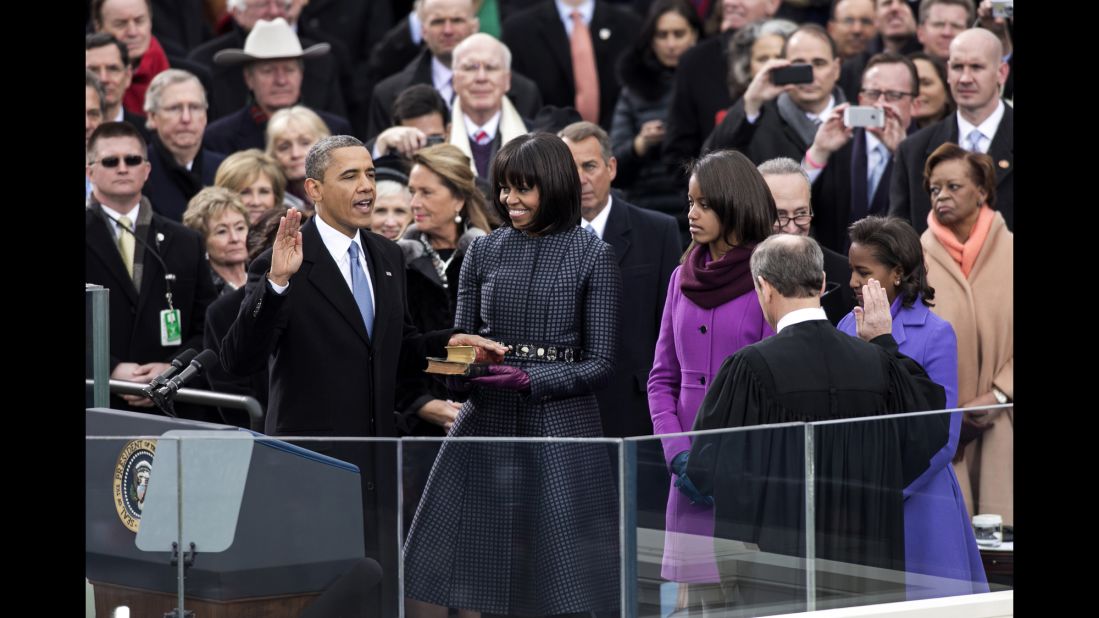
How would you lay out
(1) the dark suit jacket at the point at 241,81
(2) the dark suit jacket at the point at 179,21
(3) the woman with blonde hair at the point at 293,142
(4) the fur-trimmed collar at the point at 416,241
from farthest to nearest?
(2) the dark suit jacket at the point at 179,21
(1) the dark suit jacket at the point at 241,81
(3) the woman with blonde hair at the point at 293,142
(4) the fur-trimmed collar at the point at 416,241

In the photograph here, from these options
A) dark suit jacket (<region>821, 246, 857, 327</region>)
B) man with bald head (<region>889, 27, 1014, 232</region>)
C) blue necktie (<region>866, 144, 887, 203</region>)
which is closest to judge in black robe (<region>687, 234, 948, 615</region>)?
dark suit jacket (<region>821, 246, 857, 327</region>)

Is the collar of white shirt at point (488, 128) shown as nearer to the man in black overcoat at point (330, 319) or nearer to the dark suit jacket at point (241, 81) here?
the dark suit jacket at point (241, 81)

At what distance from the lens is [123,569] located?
512 cm

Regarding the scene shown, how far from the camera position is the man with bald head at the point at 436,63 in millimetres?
10156

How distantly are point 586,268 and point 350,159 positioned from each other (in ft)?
2.88

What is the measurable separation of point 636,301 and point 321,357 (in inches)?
64.5

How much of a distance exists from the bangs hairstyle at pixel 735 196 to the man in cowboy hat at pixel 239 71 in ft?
17.5

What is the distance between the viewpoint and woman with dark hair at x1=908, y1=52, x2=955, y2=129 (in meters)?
9.33

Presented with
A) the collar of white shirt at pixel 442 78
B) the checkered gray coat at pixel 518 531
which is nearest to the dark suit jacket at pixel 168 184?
the collar of white shirt at pixel 442 78

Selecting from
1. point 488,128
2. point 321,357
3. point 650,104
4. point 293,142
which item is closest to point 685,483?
point 321,357

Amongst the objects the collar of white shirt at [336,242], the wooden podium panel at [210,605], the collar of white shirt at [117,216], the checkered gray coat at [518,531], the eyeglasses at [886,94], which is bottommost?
the wooden podium panel at [210,605]

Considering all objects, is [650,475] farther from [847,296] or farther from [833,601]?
[847,296]

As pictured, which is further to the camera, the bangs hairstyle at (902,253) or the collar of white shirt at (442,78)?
the collar of white shirt at (442,78)
